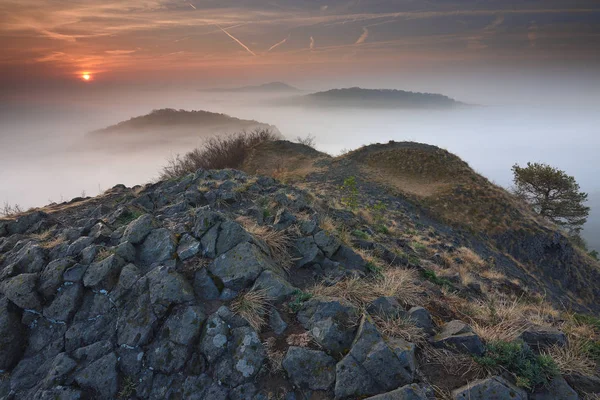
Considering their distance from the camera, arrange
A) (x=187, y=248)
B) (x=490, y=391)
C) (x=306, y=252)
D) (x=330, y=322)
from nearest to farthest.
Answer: (x=490, y=391) → (x=330, y=322) → (x=187, y=248) → (x=306, y=252)

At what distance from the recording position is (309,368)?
4020mm

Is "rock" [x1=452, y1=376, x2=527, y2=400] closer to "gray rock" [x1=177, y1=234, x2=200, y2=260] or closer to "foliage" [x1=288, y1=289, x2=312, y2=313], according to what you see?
"foliage" [x1=288, y1=289, x2=312, y2=313]

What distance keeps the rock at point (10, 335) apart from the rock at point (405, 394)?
523cm

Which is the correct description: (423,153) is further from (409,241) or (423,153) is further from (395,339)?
(395,339)

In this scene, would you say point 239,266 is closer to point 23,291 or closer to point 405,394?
point 405,394

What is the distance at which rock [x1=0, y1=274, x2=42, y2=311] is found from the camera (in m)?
5.06

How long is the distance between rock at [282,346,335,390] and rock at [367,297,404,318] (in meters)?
1.10

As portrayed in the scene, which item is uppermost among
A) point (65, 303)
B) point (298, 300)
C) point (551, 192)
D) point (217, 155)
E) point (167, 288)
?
point (167, 288)

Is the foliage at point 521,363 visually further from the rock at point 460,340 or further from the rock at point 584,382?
the rock at point 584,382

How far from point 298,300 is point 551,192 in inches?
1492

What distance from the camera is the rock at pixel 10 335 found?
462cm

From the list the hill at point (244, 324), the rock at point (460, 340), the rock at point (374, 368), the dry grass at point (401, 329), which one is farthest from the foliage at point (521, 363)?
the rock at point (374, 368)

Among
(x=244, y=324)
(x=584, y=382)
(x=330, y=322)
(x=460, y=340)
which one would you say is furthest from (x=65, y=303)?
(x=584, y=382)

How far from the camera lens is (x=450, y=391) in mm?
3689
